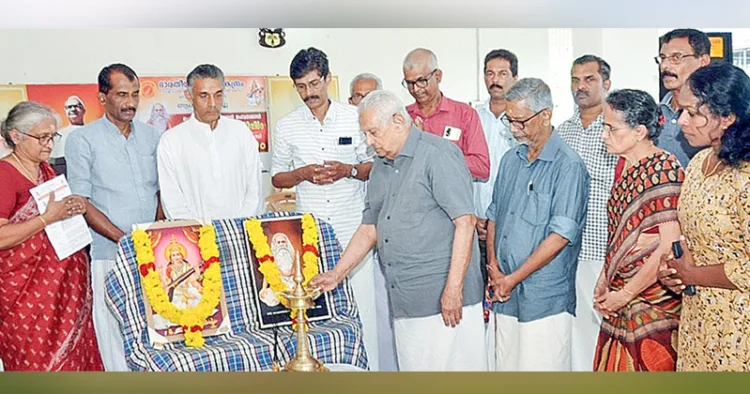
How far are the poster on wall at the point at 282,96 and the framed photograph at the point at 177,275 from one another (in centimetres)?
73

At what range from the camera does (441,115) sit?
4.01 metres

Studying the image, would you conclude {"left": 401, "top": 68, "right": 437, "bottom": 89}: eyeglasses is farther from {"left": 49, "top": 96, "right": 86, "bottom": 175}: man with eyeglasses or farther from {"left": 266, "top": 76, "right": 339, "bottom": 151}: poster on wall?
{"left": 49, "top": 96, "right": 86, "bottom": 175}: man with eyeglasses

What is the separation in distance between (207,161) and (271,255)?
0.65 metres

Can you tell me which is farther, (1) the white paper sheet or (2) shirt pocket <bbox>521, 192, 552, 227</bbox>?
(1) the white paper sheet

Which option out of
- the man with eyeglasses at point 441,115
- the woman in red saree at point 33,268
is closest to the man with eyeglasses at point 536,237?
the man with eyeglasses at point 441,115

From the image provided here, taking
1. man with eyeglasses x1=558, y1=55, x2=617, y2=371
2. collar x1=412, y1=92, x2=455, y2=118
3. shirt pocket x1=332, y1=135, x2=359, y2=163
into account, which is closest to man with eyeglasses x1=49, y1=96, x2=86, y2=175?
shirt pocket x1=332, y1=135, x2=359, y2=163

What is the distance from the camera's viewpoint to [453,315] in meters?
3.53

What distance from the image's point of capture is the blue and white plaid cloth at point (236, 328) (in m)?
3.41

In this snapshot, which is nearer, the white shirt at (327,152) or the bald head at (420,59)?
the bald head at (420,59)

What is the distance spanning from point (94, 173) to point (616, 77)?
2.41 metres

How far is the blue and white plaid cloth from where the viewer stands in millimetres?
3412

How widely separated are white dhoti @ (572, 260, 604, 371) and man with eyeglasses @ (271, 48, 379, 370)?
0.93m

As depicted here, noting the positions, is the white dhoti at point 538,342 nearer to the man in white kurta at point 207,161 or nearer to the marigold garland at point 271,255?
the marigold garland at point 271,255
